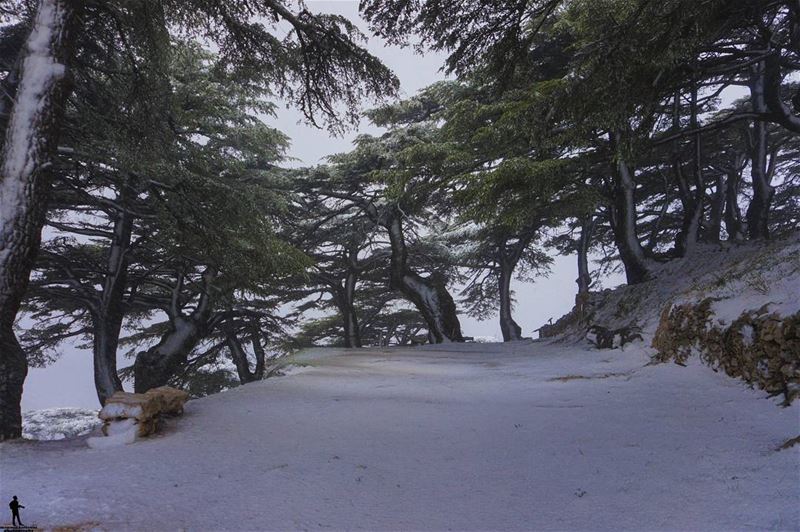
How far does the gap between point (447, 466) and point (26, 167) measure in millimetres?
4847

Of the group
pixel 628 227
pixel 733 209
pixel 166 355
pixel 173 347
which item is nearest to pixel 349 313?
pixel 173 347

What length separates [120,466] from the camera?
2779 mm

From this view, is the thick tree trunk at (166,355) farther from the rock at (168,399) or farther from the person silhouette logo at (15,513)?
the person silhouette logo at (15,513)

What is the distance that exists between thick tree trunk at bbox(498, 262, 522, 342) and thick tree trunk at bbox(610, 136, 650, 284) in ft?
26.1

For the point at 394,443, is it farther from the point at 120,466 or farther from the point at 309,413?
the point at 120,466

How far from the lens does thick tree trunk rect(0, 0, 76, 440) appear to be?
400cm

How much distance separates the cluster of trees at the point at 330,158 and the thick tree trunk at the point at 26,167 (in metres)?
0.02

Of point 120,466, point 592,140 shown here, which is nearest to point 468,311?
point 592,140

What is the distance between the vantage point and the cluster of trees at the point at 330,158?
4.75 metres

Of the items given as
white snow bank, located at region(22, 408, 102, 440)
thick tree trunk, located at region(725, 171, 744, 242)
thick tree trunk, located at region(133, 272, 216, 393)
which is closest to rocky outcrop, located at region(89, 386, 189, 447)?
thick tree trunk, located at region(133, 272, 216, 393)

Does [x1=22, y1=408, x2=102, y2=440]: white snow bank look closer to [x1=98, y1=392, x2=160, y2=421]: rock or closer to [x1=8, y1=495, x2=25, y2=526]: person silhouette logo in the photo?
[x1=98, y1=392, x2=160, y2=421]: rock

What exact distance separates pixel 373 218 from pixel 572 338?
9.07m

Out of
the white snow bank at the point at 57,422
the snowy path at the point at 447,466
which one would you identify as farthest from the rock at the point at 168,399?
the white snow bank at the point at 57,422

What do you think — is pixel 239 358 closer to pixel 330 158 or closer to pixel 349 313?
pixel 349 313
